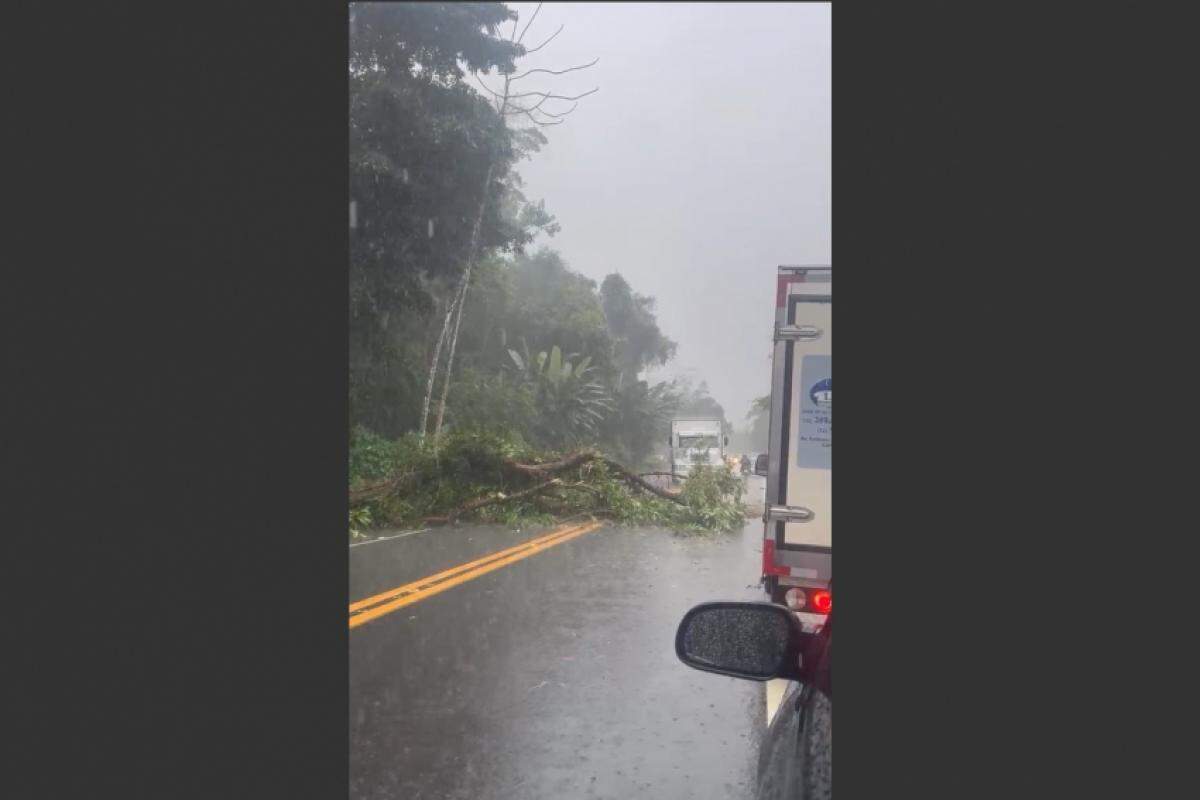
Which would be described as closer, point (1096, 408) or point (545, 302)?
point (1096, 408)

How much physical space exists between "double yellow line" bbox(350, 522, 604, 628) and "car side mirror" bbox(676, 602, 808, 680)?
5.75 meters

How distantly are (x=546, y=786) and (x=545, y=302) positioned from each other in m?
13.1

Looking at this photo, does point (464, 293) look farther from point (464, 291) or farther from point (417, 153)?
point (417, 153)

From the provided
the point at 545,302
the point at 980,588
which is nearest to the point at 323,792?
the point at 980,588

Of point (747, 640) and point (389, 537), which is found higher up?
point (747, 640)

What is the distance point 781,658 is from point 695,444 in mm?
14317

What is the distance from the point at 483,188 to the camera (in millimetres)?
A: 12742

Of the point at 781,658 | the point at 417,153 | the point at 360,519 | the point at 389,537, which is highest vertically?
the point at 417,153

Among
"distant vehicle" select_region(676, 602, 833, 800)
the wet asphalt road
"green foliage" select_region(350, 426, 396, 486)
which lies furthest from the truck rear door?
"green foliage" select_region(350, 426, 396, 486)

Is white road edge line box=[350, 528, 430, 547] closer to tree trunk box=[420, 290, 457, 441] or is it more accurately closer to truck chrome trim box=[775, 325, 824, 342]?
tree trunk box=[420, 290, 457, 441]

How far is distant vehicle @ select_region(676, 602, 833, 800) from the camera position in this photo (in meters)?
1.90

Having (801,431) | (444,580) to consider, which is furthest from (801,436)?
(444,580)

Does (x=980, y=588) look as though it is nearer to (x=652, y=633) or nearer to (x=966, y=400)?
(x=966, y=400)

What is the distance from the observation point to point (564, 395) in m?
14.7
